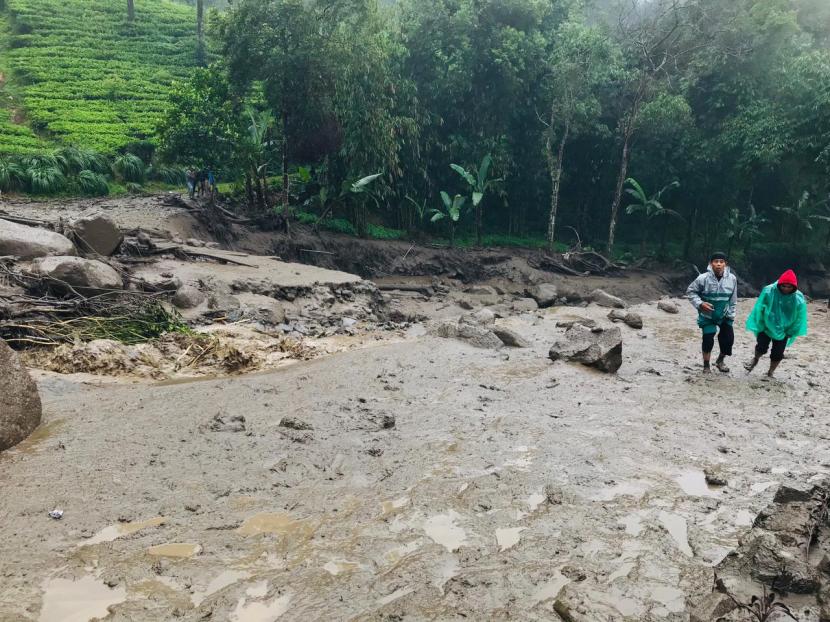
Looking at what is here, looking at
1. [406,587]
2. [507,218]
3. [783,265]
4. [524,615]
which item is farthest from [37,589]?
[783,265]

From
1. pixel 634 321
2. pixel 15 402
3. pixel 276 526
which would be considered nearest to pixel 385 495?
pixel 276 526

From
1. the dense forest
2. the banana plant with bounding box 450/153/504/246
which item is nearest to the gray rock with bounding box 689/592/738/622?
the dense forest

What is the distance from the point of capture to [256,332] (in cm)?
911

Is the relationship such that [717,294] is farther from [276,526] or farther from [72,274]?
[72,274]

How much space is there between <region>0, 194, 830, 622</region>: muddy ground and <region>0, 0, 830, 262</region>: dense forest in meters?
10.5

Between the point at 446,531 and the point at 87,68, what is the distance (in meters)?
38.1

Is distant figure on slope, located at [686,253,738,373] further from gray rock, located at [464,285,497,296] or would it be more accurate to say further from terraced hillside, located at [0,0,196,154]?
terraced hillside, located at [0,0,196,154]

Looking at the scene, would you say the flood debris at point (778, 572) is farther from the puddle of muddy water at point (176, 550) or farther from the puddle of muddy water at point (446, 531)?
the puddle of muddy water at point (176, 550)

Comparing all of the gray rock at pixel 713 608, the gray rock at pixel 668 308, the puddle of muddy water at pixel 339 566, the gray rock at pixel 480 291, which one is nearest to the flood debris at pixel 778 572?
the gray rock at pixel 713 608

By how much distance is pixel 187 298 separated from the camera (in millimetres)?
9438

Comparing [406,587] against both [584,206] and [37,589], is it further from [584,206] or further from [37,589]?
[584,206]

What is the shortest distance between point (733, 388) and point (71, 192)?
1912cm

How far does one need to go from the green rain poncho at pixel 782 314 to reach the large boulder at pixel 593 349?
1877 mm

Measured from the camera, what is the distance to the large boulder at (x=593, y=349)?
800 centimetres
